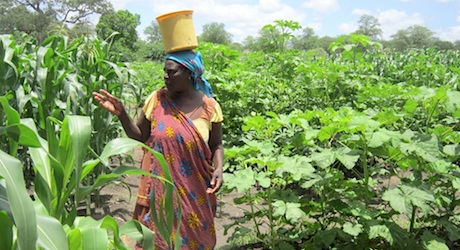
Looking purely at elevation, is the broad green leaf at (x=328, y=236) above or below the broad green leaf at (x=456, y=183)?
below

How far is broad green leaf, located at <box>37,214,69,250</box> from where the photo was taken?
3.32 ft

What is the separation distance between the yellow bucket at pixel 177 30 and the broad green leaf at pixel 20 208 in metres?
1.47

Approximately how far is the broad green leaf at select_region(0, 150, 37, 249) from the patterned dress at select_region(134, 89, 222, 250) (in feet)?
4.43

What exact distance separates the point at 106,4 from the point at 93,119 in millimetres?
67908

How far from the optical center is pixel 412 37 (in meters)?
Result: 76.8

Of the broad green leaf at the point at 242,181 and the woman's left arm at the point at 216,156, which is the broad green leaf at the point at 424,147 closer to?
the broad green leaf at the point at 242,181

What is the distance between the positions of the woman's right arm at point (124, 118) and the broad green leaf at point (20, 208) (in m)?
1.26

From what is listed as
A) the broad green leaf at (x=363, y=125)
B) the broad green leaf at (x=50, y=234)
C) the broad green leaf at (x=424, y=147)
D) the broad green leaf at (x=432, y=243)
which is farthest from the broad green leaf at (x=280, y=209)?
the broad green leaf at (x=50, y=234)

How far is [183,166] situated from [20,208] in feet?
4.76

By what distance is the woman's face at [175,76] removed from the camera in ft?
7.57

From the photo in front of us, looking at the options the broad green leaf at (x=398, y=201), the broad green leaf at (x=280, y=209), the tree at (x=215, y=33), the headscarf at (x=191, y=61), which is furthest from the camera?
the tree at (x=215, y=33)

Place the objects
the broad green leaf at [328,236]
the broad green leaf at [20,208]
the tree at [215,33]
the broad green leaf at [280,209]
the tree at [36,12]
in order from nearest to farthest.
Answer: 1. the broad green leaf at [20,208]
2. the broad green leaf at [280,209]
3. the broad green leaf at [328,236]
4. the tree at [36,12]
5. the tree at [215,33]

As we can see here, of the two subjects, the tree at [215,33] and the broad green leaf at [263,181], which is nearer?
the broad green leaf at [263,181]

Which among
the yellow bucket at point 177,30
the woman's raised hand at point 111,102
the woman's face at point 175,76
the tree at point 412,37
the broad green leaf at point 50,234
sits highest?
the yellow bucket at point 177,30
